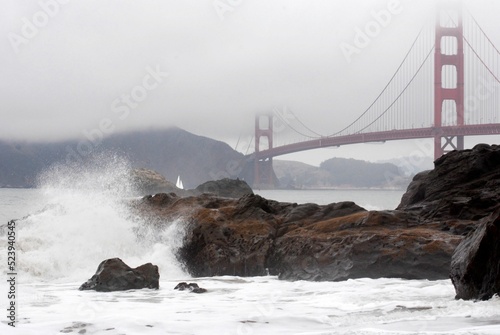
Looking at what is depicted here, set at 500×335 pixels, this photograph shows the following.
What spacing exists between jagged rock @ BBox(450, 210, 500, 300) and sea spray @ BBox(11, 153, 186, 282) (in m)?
4.79

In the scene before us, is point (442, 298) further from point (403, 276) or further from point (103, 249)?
point (103, 249)

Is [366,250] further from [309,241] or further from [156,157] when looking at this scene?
[156,157]

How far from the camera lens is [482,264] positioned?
19.6 ft

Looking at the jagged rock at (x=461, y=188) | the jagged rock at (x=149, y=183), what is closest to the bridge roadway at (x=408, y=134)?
the jagged rock at (x=149, y=183)

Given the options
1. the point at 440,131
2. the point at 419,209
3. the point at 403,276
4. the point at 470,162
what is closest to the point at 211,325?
the point at 403,276

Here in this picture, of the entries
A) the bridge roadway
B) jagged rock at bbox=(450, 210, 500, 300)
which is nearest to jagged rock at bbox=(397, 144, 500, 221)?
jagged rock at bbox=(450, 210, 500, 300)

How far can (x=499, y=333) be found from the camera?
4746 millimetres

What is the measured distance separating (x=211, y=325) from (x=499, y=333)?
7.30 ft

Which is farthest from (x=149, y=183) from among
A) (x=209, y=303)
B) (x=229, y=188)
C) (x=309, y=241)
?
(x=209, y=303)

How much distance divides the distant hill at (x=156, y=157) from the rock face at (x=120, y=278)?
78.5 metres

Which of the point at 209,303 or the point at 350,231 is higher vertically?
the point at 350,231

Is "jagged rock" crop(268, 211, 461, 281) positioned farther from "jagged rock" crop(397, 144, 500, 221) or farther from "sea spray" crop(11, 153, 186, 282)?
"sea spray" crop(11, 153, 186, 282)

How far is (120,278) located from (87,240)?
4247mm

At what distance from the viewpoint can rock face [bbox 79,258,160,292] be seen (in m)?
7.81
